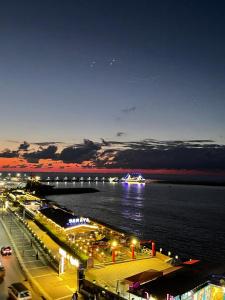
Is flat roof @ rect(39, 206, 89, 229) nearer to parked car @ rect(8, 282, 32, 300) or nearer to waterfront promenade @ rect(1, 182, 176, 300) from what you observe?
waterfront promenade @ rect(1, 182, 176, 300)

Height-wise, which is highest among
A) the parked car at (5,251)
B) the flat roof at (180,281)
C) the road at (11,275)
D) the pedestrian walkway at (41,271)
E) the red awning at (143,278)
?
the flat roof at (180,281)

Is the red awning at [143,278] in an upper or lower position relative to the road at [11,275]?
upper

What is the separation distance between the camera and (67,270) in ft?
90.8

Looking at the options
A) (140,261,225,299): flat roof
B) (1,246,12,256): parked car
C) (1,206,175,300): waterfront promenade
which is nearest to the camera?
(140,261,225,299): flat roof

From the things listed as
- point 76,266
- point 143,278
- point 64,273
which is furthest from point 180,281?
point 76,266

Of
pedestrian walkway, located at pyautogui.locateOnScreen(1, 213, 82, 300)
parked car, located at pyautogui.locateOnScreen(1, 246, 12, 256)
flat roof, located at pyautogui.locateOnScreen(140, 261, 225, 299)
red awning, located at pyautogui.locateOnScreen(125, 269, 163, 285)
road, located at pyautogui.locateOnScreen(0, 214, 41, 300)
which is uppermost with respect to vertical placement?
flat roof, located at pyautogui.locateOnScreen(140, 261, 225, 299)

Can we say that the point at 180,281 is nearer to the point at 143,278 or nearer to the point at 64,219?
the point at 143,278

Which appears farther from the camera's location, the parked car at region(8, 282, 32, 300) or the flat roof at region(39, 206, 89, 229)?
the flat roof at region(39, 206, 89, 229)

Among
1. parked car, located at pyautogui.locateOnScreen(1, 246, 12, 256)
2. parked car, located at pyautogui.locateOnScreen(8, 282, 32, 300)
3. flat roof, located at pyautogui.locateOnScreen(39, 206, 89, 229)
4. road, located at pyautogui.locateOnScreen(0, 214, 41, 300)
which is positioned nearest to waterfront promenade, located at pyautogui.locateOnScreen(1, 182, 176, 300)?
road, located at pyautogui.locateOnScreen(0, 214, 41, 300)

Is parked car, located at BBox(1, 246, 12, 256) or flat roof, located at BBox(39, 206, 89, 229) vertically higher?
flat roof, located at BBox(39, 206, 89, 229)

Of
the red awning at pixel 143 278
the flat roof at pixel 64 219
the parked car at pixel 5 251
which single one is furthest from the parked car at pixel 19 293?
the flat roof at pixel 64 219

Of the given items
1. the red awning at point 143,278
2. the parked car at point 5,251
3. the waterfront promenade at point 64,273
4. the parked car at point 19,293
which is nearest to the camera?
the parked car at point 19,293

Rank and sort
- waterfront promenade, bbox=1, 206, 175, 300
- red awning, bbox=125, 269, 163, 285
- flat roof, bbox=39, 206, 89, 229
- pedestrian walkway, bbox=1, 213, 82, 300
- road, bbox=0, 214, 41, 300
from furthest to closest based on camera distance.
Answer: flat roof, bbox=39, 206, 89, 229, waterfront promenade, bbox=1, 206, 175, 300, pedestrian walkway, bbox=1, 213, 82, 300, road, bbox=0, 214, 41, 300, red awning, bbox=125, 269, 163, 285

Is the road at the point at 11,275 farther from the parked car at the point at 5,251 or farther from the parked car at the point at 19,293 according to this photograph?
the parked car at the point at 19,293
